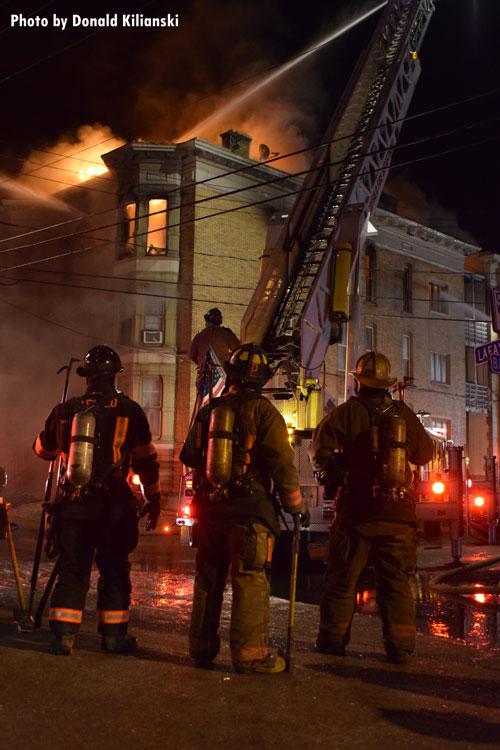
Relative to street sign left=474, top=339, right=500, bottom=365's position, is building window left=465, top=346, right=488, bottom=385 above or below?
above

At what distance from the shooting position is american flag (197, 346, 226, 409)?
30.2ft

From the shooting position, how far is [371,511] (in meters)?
4.54

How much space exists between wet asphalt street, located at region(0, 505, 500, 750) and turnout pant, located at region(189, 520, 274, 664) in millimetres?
144

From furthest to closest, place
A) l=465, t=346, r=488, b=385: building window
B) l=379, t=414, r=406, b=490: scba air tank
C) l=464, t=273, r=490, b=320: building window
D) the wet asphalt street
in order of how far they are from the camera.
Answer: l=465, t=346, r=488, b=385: building window
l=464, t=273, r=490, b=320: building window
l=379, t=414, r=406, b=490: scba air tank
the wet asphalt street

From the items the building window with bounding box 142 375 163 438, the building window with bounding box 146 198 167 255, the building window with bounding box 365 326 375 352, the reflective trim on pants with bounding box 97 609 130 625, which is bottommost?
the reflective trim on pants with bounding box 97 609 130 625

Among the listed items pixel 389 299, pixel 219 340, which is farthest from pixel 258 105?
pixel 219 340

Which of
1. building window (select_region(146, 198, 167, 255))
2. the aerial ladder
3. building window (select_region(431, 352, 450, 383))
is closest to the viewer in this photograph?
the aerial ladder

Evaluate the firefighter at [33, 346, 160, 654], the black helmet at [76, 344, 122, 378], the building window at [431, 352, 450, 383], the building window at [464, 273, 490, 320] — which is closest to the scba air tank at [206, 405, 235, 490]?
the firefighter at [33, 346, 160, 654]

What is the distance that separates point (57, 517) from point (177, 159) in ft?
63.3

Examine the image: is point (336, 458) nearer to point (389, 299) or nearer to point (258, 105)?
point (389, 299)

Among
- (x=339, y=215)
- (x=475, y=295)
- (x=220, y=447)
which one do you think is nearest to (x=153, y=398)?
(x=339, y=215)

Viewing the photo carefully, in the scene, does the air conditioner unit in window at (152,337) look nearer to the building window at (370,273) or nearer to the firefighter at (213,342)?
the building window at (370,273)

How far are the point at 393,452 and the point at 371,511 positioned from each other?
383mm

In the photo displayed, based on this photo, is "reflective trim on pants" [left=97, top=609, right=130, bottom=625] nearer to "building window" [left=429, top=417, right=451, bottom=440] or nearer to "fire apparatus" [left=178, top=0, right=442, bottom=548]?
"fire apparatus" [left=178, top=0, right=442, bottom=548]
